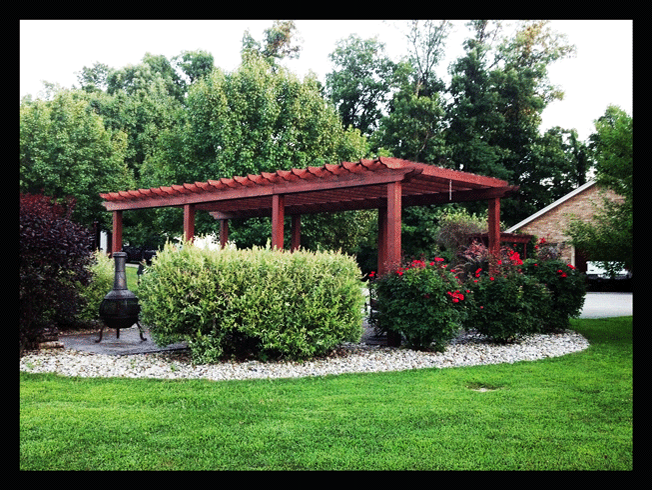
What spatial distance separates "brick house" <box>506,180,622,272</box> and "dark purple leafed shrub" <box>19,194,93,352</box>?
66.4ft

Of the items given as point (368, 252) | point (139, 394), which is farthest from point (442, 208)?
point (139, 394)

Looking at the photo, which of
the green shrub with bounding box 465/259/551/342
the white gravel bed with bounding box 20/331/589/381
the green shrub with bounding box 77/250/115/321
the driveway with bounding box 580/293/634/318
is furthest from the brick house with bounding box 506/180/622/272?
the green shrub with bounding box 77/250/115/321

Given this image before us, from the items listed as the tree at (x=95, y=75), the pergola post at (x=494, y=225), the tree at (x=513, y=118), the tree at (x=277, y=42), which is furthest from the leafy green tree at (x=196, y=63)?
the pergola post at (x=494, y=225)

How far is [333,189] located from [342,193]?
75.6 inches

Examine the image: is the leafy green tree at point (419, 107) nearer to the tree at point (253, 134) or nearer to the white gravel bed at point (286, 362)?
the tree at point (253, 134)

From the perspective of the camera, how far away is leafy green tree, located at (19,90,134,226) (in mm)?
20859

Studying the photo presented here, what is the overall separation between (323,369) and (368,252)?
59.8 ft

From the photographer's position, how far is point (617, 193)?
9.45 m

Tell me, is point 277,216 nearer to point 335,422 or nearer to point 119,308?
point 119,308

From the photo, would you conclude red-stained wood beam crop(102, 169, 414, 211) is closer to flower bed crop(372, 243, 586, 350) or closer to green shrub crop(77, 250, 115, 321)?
flower bed crop(372, 243, 586, 350)

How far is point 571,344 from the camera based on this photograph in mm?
8562

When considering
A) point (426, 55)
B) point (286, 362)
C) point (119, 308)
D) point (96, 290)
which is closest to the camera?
point (286, 362)

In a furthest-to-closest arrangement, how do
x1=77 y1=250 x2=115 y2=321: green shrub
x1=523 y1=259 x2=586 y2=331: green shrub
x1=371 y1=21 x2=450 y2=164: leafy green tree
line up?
x1=371 y1=21 x2=450 y2=164: leafy green tree
x1=523 y1=259 x2=586 y2=331: green shrub
x1=77 y1=250 x2=115 y2=321: green shrub

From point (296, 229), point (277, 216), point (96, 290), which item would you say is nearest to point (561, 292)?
point (277, 216)
